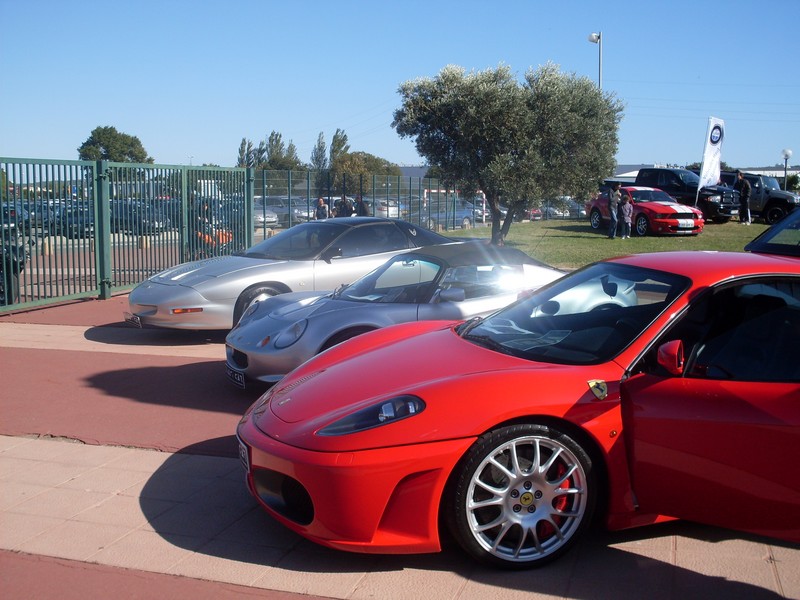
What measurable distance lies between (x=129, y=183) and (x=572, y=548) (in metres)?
11.3

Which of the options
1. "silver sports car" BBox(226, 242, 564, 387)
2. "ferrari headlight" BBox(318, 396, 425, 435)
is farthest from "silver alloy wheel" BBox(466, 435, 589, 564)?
"silver sports car" BBox(226, 242, 564, 387)

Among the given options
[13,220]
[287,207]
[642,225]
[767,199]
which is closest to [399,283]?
[13,220]

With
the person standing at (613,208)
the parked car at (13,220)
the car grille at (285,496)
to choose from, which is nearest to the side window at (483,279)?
the car grille at (285,496)

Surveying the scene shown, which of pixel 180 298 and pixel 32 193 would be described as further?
pixel 32 193

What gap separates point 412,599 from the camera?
134 inches

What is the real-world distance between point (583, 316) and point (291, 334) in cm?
265

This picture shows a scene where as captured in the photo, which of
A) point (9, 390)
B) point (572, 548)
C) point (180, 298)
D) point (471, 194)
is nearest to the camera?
point (572, 548)

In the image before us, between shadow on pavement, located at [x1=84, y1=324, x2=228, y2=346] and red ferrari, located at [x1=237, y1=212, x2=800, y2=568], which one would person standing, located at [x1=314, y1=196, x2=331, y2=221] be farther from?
red ferrari, located at [x1=237, y1=212, x2=800, y2=568]

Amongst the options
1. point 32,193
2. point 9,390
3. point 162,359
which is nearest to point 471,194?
point 32,193

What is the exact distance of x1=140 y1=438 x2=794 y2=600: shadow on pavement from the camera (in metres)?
3.48

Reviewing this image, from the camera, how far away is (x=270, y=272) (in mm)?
9406

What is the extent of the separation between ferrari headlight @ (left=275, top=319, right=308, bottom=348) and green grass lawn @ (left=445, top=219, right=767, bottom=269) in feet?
35.5

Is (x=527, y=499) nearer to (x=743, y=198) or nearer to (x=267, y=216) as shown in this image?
(x=267, y=216)

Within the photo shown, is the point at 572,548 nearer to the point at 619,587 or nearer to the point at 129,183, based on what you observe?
the point at 619,587
